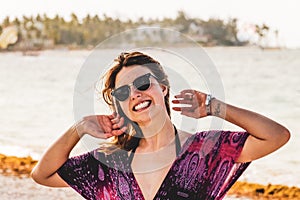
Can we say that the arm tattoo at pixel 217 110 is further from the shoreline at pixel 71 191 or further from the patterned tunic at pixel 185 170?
the shoreline at pixel 71 191

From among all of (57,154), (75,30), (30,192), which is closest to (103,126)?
(57,154)

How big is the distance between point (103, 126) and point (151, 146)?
17cm

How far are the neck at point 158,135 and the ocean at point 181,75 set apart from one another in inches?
4.1

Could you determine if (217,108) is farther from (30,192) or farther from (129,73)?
(30,192)

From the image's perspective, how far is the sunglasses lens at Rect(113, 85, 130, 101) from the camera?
5.90 feet

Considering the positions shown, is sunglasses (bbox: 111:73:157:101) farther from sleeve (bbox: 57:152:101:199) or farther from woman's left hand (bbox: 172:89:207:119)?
sleeve (bbox: 57:152:101:199)

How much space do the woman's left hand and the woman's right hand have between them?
0.50ft

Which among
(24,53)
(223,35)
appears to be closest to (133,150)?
(223,35)

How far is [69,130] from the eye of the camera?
1.89m

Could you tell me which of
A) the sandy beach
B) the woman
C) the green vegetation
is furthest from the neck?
the green vegetation

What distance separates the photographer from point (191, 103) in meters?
1.78

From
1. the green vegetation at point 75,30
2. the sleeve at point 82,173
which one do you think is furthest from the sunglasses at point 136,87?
the green vegetation at point 75,30

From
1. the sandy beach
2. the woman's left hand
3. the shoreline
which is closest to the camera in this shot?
the woman's left hand

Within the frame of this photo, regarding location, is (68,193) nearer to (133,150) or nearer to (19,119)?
(133,150)
